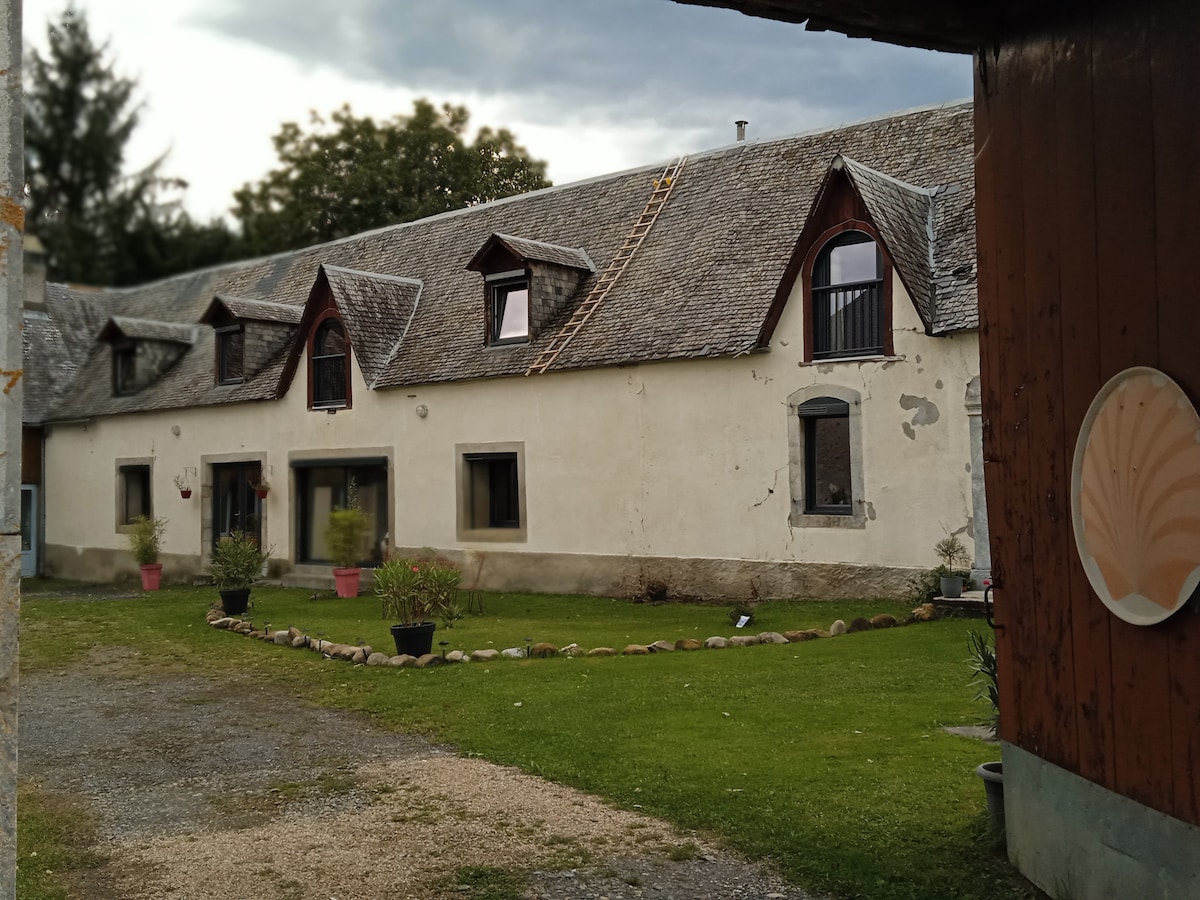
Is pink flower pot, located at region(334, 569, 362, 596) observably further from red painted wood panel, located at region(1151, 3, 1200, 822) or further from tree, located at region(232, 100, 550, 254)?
tree, located at region(232, 100, 550, 254)

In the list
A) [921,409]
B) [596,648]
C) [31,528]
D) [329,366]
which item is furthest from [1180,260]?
[31,528]

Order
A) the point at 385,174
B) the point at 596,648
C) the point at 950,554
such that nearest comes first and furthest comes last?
the point at 596,648 → the point at 950,554 → the point at 385,174

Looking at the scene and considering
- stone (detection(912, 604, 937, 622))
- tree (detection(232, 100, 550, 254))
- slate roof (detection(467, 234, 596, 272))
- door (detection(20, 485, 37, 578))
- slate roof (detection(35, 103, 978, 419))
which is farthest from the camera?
tree (detection(232, 100, 550, 254))

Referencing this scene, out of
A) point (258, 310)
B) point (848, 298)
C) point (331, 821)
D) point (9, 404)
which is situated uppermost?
point (258, 310)

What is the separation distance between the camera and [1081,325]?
4059mm

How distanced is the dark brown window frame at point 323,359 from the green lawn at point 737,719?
684 cm

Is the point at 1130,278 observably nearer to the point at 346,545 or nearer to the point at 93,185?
the point at 346,545

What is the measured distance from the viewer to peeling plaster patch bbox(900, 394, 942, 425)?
13.0 meters

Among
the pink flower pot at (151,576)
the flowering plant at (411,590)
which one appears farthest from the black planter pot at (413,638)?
the pink flower pot at (151,576)

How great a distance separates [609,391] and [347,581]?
5634 millimetres

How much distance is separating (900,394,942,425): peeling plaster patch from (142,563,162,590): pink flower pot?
15294 millimetres

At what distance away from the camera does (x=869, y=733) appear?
22.6ft

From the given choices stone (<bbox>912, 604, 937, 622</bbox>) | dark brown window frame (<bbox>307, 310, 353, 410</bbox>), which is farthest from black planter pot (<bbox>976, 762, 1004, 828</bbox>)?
dark brown window frame (<bbox>307, 310, 353, 410</bbox>)

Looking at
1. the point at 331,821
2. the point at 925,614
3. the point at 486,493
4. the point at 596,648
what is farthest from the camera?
the point at 486,493
